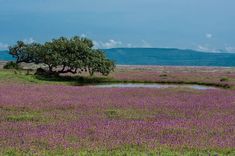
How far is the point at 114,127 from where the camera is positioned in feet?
56.3

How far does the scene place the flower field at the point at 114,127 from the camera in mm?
13672

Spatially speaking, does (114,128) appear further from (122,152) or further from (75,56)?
(75,56)

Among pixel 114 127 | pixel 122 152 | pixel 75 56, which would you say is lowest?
pixel 122 152

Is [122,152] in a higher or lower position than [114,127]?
lower

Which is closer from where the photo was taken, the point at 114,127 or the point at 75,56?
the point at 114,127

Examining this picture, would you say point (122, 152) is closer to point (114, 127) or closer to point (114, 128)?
point (114, 128)

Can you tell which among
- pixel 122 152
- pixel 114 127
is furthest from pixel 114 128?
Answer: pixel 122 152

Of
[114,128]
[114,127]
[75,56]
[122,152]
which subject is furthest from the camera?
[75,56]

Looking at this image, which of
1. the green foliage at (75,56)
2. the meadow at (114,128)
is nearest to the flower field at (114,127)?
the meadow at (114,128)

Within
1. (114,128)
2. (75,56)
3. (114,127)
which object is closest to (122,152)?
(114,128)

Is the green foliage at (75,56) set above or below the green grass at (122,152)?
above

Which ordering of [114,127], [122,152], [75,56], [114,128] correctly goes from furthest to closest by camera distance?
[75,56], [114,127], [114,128], [122,152]

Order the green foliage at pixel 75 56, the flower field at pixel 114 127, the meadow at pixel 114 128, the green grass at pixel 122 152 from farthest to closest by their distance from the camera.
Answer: the green foliage at pixel 75 56
the flower field at pixel 114 127
the meadow at pixel 114 128
the green grass at pixel 122 152

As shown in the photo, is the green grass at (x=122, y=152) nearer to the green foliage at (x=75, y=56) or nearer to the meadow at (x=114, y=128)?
the meadow at (x=114, y=128)
